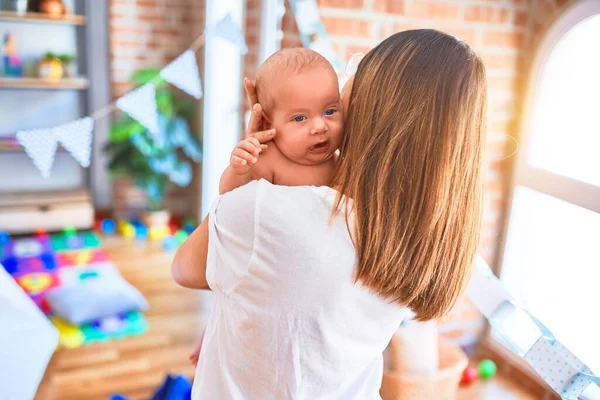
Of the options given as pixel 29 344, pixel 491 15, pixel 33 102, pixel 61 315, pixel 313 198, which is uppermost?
pixel 491 15

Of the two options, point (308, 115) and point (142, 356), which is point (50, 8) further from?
point (308, 115)

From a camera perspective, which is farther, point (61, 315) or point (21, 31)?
point (21, 31)

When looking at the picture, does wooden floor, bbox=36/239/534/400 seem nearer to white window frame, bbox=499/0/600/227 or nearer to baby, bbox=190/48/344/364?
white window frame, bbox=499/0/600/227

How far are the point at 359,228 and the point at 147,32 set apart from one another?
3.51 meters

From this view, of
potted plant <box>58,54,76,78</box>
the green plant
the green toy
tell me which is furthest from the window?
potted plant <box>58,54,76,78</box>

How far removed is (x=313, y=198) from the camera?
0.80 metres


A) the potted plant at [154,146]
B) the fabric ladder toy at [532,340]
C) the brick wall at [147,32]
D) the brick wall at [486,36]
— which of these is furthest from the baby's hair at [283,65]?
the brick wall at [147,32]

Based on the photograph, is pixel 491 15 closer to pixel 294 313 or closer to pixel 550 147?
pixel 550 147

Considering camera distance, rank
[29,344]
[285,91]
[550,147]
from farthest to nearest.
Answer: [550,147] → [29,344] → [285,91]

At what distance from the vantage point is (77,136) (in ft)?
6.86

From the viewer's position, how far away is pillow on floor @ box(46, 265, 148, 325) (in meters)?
2.63

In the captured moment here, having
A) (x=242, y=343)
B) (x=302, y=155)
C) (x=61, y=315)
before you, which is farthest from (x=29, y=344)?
(x=61, y=315)

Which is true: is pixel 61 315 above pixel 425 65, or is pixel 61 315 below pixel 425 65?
below

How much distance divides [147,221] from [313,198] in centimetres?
338
